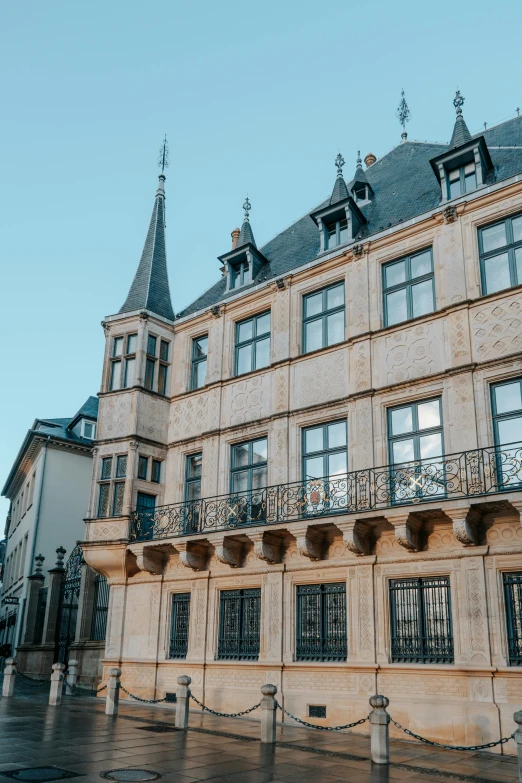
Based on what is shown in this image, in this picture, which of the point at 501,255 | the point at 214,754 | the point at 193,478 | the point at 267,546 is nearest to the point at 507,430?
the point at 501,255

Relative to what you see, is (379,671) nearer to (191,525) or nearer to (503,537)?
(503,537)

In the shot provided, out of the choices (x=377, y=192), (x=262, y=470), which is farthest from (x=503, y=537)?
(x=377, y=192)

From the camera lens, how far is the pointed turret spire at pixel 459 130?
17531 millimetres

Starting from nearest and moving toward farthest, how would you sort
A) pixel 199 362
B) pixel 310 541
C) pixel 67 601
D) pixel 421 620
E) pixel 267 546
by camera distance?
pixel 421 620
pixel 310 541
pixel 267 546
pixel 199 362
pixel 67 601

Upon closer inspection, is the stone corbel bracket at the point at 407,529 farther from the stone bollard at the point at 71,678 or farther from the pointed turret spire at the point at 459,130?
the stone bollard at the point at 71,678

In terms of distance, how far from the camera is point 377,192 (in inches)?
813

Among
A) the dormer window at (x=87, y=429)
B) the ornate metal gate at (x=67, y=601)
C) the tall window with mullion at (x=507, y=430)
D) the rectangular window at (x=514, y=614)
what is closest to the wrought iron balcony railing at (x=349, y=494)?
the tall window with mullion at (x=507, y=430)

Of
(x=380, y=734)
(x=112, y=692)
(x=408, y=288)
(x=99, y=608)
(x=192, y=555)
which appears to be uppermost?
(x=408, y=288)

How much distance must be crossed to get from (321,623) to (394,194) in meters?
11.7

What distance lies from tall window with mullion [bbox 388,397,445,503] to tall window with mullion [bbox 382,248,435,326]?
2.25 meters

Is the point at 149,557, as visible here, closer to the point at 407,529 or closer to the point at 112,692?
the point at 112,692

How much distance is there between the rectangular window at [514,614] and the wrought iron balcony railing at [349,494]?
5.45 feet

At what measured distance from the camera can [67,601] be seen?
84.4 feet

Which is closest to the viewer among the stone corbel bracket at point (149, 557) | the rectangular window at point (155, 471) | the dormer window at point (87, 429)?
the stone corbel bracket at point (149, 557)
